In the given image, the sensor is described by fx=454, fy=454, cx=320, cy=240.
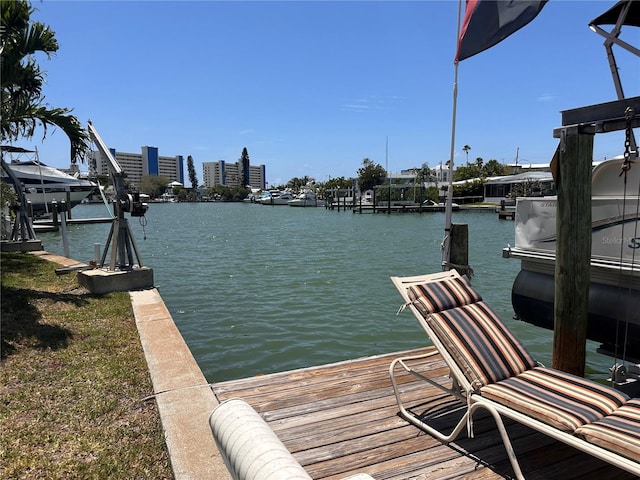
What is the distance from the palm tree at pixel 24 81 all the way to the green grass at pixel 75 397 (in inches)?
146

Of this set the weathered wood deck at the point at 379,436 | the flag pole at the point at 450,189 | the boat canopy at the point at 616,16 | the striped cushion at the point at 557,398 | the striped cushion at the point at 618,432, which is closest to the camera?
the striped cushion at the point at 618,432

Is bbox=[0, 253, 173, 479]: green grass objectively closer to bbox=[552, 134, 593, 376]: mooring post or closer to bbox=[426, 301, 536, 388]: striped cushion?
bbox=[426, 301, 536, 388]: striped cushion

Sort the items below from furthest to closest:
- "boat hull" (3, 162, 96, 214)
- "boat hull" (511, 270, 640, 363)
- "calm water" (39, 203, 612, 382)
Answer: "boat hull" (3, 162, 96, 214), "calm water" (39, 203, 612, 382), "boat hull" (511, 270, 640, 363)

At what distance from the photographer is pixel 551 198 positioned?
6055mm

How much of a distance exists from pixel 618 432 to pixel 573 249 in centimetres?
183

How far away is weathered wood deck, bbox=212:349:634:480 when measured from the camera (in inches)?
110

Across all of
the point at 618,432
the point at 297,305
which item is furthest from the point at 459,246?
the point at 297,305

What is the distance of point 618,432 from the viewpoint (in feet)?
7.73

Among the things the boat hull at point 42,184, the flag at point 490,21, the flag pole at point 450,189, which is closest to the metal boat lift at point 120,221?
the flag pole at point 450,189

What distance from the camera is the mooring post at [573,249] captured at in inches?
147

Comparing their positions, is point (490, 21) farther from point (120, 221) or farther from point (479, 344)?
point (120, 221)

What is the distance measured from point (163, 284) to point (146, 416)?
367 inches

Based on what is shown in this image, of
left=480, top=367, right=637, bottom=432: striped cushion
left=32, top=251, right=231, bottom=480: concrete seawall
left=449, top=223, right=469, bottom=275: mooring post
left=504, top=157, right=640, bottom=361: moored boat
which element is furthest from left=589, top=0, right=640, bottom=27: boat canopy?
left=32, top=251, right=231, bottom=480: concrete seawall

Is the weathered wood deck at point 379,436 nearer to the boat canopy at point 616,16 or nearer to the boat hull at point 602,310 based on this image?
the boat hull at point 602,310
